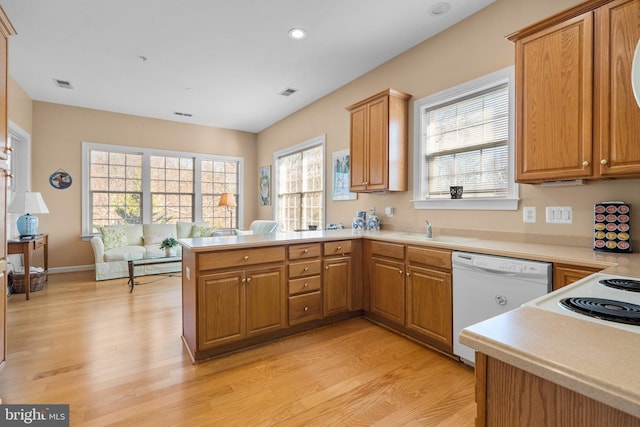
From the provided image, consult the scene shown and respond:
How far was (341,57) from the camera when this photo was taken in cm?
368

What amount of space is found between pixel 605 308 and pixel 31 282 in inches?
227

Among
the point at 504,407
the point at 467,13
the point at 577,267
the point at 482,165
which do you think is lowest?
the point at 504,407

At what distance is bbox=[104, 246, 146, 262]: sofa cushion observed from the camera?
4.89 metres

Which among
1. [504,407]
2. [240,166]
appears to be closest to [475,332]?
[504,407]

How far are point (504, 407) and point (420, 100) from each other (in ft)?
10.5

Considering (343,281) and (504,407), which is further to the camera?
(343,281)

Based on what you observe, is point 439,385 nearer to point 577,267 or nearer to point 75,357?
point 577,267

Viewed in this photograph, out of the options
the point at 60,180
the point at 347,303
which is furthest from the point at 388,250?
the point at 60,180

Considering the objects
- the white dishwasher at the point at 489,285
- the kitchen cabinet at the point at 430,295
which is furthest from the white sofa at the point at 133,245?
the white dishwasher at the point at 489,285

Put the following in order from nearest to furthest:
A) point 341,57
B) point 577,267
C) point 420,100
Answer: point 577,267 → point 420,100 → point 341,57

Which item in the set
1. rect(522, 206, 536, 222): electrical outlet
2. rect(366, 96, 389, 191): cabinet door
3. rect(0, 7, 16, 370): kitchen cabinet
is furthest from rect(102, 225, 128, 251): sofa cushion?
rect(522, 206, 536, 222): electrical outlet

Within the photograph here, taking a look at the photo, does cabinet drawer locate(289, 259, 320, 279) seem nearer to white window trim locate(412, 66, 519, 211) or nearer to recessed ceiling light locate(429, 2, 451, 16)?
white window trim locate(412, 66, 519, 211)

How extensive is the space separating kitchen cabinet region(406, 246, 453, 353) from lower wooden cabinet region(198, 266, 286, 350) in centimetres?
114

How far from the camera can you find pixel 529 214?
2494 mm
